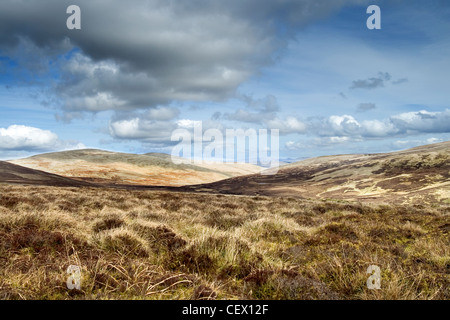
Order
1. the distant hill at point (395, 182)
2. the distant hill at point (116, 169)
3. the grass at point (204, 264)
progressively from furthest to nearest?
the distant hill at point (116, 169)
the distant hill at point (395, 182)
the grass at point (204, 264)

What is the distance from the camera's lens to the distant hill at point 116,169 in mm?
121250

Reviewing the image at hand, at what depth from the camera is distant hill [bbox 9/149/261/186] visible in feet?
398

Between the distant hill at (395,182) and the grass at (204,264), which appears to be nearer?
the grass at (204,264)

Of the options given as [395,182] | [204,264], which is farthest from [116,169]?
[204,264]

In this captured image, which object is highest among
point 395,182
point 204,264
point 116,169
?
point 204,264

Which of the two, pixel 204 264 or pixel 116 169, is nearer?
pixel 204 264

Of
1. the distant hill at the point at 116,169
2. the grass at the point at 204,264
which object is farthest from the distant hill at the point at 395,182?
the distant hill at the point at 116,169

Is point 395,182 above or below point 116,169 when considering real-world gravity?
above

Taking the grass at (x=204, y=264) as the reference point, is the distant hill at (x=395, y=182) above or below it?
below

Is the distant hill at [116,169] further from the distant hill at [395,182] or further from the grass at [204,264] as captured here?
the grass at [204,264]

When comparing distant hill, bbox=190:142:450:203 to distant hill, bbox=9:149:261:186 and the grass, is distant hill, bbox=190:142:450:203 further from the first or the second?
distant hill, bbox=9:149:261:186

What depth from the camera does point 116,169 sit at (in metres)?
138

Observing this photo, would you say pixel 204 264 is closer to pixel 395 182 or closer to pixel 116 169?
→ pixel 395 182

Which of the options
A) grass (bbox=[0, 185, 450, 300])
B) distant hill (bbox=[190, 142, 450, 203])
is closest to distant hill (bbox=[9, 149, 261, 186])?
distant hill (bbox=[190, 142, 450, 203])
